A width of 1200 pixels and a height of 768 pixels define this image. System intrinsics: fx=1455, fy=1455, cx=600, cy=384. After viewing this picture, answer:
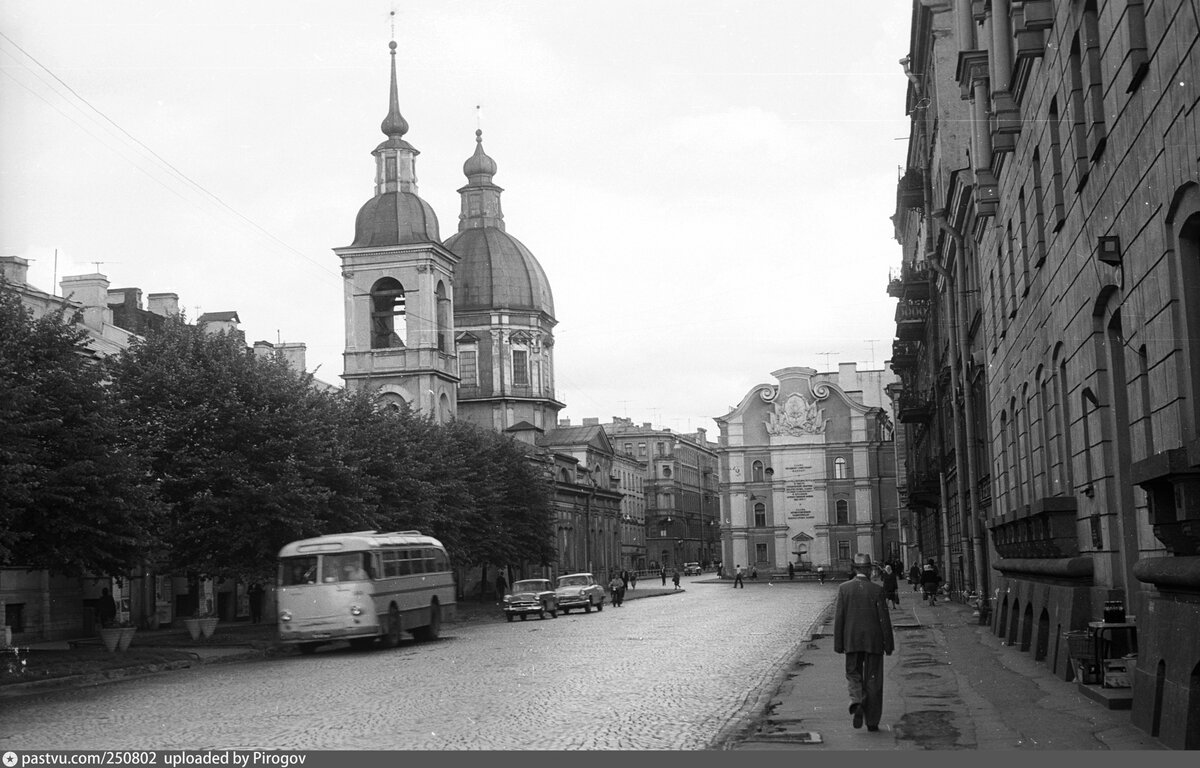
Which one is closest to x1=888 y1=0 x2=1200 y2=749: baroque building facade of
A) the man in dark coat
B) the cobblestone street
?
the man in dark coat

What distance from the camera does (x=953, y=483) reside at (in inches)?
1954

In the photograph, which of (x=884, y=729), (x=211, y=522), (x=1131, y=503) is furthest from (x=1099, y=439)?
(x=211, y=522)

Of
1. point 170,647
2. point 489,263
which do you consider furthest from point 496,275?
point 170,647

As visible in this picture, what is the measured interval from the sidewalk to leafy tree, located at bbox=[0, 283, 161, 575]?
13.2 metres

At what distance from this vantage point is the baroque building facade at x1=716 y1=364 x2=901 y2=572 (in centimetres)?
11212

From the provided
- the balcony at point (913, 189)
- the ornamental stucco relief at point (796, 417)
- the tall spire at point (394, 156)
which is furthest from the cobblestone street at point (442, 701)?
the ornamental stucco relief at point (796, 417)

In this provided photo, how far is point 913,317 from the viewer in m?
55.1

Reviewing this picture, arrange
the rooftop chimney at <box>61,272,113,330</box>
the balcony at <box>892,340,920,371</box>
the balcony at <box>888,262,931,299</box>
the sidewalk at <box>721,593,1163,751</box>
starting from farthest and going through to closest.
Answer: the balcony at <box>892,340,920,371</box>
the rooftop chimney at <box>61,272,113,330</box>
the balcony at <box>888,262,931,299</box>
the sidewalk at <box>721,593,1163,751</box>

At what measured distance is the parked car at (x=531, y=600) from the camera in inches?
1997

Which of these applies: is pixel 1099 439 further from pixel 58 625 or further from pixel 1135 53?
pixel 58 625

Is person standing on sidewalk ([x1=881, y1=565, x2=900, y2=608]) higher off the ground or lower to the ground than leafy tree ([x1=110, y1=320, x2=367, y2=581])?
lower

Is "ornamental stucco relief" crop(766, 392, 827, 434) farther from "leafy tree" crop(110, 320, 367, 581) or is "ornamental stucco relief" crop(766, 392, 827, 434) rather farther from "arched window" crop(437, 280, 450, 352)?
"leafy tree" crop(110, 320, 367, 581)

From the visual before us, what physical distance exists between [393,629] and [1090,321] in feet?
66.8

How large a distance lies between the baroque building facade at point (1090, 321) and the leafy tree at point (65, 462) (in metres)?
16.4
